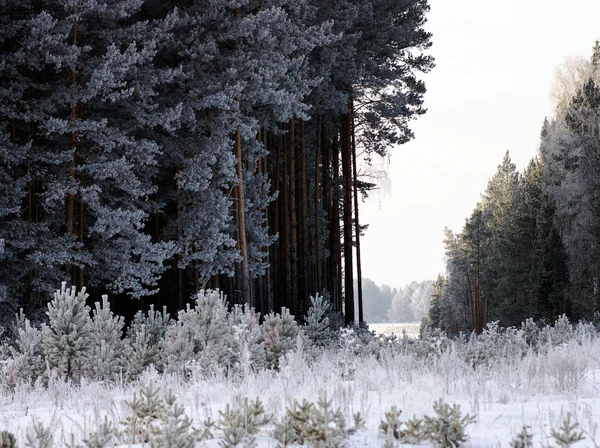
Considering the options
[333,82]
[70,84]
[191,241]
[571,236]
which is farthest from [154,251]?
[571,236]

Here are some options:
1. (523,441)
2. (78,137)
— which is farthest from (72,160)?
(523,441)

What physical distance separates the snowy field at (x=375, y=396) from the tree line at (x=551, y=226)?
18778mm

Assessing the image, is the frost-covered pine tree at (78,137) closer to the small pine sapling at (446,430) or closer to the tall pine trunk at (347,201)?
the tall pine trunk at (347,201)

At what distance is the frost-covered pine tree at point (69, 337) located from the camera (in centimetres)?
993

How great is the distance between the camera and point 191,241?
70.2 ft

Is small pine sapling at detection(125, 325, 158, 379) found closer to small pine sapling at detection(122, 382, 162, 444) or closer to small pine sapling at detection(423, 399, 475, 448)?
small pine sapling at detection(122, 382, 162, 444)

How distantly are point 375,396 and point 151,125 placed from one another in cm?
1277

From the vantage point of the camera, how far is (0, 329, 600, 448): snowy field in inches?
240

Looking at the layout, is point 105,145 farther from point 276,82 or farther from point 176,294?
point 176,294

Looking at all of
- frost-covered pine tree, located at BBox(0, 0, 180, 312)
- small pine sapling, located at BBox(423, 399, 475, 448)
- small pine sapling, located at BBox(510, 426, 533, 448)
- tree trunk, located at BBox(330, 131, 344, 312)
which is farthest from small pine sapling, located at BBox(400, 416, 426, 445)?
tree trunk, located at BBox(330, 131, 344, 312)

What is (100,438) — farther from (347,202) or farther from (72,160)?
(347,202)

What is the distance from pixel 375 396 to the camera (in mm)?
7465

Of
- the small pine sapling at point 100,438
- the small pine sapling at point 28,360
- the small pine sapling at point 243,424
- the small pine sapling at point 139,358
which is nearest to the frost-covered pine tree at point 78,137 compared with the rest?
the small pine sapling at point 28,360

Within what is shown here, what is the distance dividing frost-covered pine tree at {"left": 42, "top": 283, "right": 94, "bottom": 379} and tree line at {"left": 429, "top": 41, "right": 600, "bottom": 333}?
18.9 m
